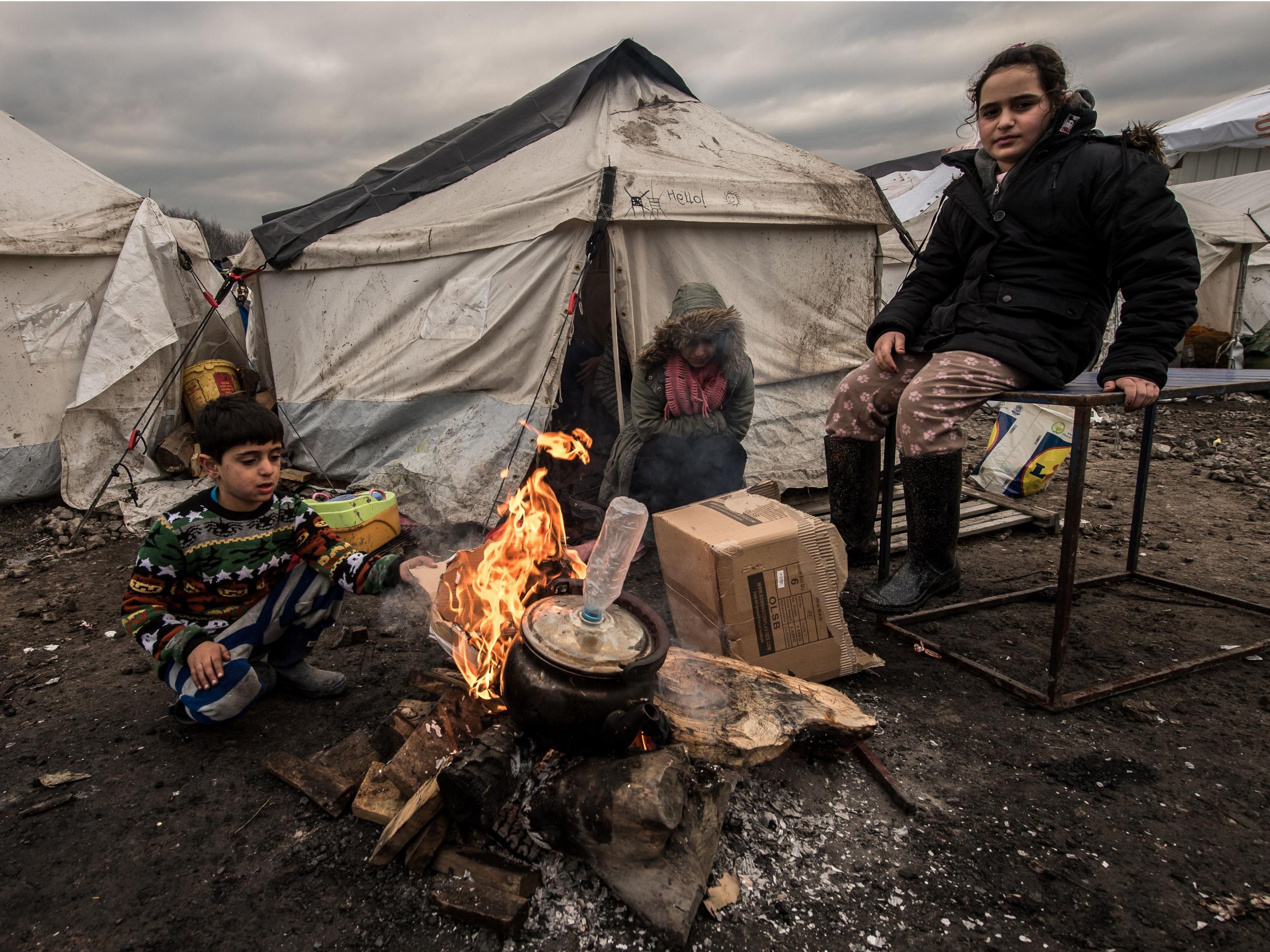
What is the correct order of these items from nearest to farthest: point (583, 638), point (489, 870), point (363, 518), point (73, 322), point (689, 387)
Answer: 1. point (489, 870)
2. point (583, 638)
3. point (689, 387)
4. point (363, 518)
5. point (73, 322)

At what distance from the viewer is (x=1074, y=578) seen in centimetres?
278

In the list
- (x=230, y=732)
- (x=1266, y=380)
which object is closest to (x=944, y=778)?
(x=1266, y=380)

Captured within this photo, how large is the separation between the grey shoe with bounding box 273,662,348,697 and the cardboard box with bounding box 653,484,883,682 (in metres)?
1.52

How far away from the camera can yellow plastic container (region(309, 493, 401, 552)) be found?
4.42 metres

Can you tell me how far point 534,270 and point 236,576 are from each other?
2846 mm

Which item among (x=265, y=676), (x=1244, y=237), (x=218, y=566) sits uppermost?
(x=218, y=566)

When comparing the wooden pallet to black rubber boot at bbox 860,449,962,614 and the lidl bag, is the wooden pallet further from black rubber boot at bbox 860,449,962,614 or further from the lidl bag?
black rubber boot at bbox 860,449,962,614

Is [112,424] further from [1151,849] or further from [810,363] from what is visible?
[1151,849]

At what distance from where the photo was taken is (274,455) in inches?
101

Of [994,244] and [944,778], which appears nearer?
[944,778]

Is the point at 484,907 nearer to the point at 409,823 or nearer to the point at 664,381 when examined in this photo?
the point at 409,823

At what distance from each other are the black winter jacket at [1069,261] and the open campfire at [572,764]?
1.55m

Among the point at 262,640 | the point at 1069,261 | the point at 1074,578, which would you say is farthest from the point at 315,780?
the point at 1069,261

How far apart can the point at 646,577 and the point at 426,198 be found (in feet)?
12.2
